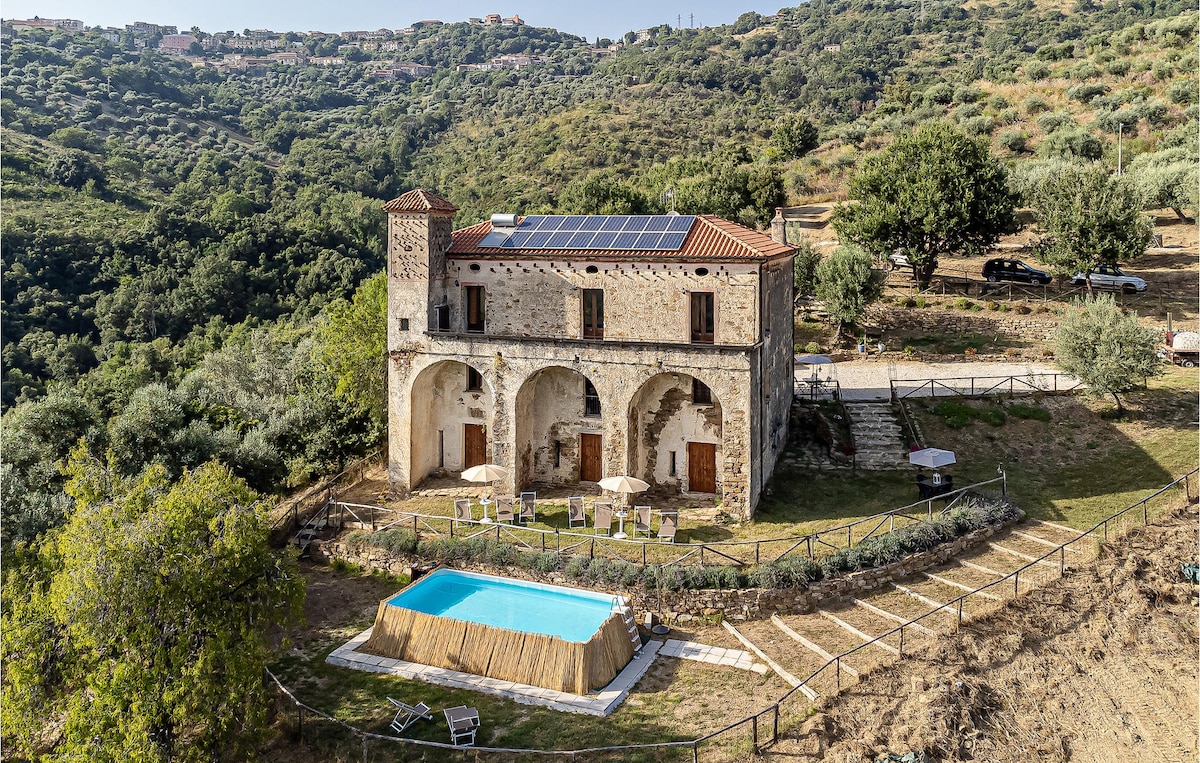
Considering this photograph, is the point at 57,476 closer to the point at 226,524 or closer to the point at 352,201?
the point at 226,524

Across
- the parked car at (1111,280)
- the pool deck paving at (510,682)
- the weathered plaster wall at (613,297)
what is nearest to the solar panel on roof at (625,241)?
the weathered plaster wall at (613,297)

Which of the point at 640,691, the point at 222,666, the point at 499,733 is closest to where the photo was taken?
the point at 222,666

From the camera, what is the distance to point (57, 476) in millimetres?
27094

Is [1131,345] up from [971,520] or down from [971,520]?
up

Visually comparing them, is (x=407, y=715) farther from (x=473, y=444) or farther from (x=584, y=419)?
(x=473, y=444)

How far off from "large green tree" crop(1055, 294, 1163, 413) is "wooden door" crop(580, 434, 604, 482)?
18681mm

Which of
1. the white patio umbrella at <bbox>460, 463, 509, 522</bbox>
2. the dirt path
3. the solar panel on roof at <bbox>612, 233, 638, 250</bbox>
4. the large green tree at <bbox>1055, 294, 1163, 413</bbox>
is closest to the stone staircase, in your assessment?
the large green tree at <bbox>1055, 294, 1163, 413</bbox>

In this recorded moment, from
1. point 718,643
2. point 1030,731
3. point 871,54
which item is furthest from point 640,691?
point 871,54

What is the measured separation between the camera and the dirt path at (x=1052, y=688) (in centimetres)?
1670

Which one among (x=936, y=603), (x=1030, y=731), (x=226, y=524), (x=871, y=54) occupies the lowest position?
(x=1030, y=731)

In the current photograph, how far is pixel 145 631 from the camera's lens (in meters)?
15.8

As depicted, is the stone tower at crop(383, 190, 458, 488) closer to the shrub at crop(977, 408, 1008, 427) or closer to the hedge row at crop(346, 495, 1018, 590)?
the hedge row at crop(346, 495, 1018, 590)

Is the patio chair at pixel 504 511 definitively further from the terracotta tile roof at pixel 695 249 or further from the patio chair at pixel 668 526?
the terracotta tile roof at pixel 695 249

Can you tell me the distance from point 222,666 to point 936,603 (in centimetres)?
1699
